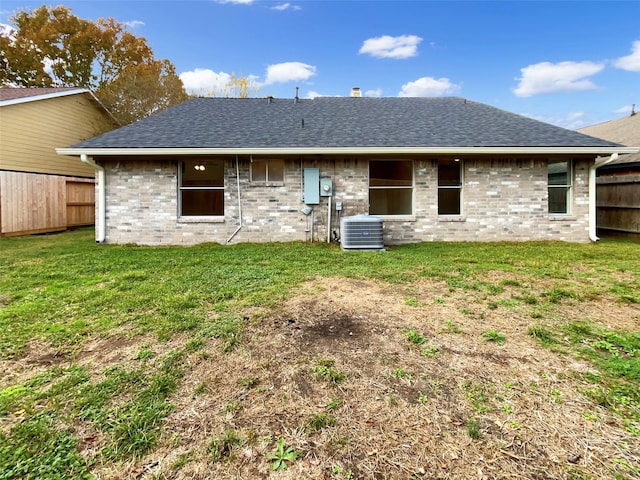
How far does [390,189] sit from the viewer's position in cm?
835

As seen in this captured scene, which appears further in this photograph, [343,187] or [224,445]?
[343,187]

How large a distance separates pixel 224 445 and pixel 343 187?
6.99 meters

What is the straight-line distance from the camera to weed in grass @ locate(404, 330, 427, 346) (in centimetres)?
273

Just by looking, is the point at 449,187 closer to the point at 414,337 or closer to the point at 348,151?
the point at 348,151

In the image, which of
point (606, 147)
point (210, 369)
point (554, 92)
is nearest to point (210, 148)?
point (210, 369)

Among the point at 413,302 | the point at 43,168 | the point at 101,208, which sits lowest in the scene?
the point at 413,302

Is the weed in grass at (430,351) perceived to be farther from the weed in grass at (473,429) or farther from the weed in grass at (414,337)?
the weed in grass at (473,429)

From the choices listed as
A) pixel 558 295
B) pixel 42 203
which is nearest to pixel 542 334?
pixel 558 295

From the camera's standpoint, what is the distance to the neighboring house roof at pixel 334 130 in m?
7.51

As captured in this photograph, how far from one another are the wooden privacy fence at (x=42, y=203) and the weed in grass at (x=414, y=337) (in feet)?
38.8

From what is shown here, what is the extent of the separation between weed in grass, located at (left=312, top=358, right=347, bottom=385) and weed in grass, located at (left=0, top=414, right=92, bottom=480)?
1.34 m

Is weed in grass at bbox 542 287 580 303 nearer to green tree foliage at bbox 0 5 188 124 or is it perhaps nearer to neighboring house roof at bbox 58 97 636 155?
neighboring house roof at bbox 58 97 636 155

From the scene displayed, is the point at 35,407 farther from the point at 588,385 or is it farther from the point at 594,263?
the point at 594,263

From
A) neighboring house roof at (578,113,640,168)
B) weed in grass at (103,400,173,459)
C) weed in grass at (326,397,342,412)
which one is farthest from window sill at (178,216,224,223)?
neighboring house roof at (578,113,640,168)
